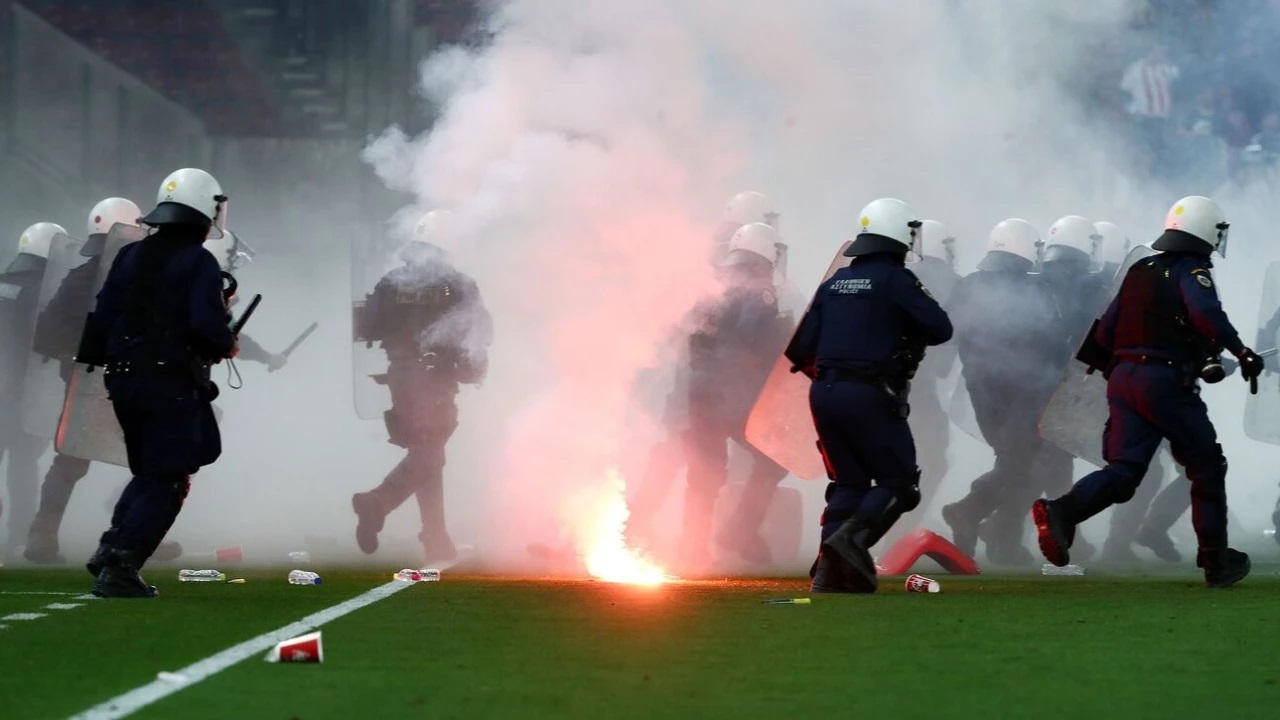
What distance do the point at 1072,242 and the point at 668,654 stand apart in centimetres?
946

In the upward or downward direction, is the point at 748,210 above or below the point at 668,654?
above

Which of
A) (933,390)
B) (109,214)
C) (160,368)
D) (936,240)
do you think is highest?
(109,214)

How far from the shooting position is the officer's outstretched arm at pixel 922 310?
10078 millimetres

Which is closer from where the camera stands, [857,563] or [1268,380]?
[857,563]

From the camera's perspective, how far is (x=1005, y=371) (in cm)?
1522

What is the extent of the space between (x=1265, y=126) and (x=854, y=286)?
14.5 m

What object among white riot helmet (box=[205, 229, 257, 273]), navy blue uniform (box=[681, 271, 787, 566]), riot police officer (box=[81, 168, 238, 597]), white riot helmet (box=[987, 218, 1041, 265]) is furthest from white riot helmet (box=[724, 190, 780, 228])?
riot police officer (box=[81, 168, 238, 597])

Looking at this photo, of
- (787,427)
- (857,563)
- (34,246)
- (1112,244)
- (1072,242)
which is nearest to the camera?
(857,563)

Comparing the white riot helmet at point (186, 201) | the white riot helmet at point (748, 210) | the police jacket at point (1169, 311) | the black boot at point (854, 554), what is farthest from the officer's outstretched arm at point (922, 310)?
the white riot helmet at point (748, 210)

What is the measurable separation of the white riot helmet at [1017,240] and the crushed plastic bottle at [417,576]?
580 cm

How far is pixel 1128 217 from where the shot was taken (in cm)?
1994

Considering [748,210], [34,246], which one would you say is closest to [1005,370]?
[748,210]

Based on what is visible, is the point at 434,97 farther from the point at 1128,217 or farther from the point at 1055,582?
the point at 1055,582

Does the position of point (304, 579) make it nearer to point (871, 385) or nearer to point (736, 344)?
point (871, 385)
